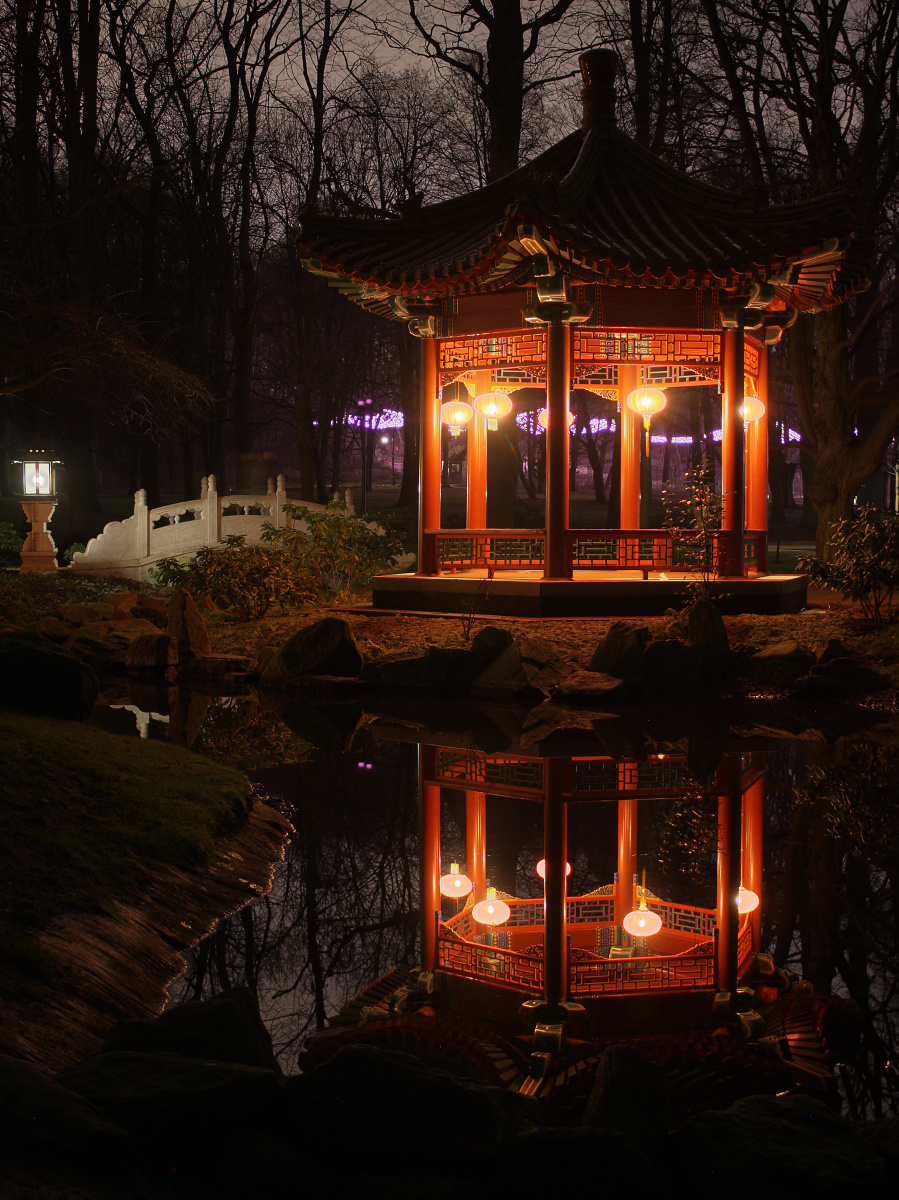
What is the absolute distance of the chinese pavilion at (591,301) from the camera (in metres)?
13.5

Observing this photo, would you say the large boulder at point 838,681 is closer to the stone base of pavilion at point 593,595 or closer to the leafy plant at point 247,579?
the stone base of pavilion at point 593,595

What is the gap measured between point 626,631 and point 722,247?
5113 millimetres

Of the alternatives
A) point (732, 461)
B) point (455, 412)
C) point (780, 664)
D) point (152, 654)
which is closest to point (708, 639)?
point (780, 664)

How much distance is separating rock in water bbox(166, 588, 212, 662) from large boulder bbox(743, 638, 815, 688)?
20.2 ft

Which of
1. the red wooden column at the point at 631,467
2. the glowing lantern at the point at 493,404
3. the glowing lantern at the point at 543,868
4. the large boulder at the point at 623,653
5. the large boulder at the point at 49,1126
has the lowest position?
the glowing lantern at the point at 543,868

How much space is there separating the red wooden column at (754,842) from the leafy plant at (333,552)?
10.0m

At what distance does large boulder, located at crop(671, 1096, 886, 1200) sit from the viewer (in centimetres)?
291

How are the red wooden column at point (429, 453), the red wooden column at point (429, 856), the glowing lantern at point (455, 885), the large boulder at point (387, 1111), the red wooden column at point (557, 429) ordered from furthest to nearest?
1. the red wooden column at point (429, 453)
2. the red wooden column at point (557, 429)
3. the glowing lantern at point (455, 885)
4. the red wooden column at point (429, 856)
5. the large boulder at point (387, 1111)

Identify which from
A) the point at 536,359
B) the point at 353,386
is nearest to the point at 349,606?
the point at 536,359

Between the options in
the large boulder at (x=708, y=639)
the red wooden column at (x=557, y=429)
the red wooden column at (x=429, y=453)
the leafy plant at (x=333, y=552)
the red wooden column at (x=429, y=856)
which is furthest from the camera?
the leafy plant at (x=333, y=552)

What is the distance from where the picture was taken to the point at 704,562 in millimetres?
13969

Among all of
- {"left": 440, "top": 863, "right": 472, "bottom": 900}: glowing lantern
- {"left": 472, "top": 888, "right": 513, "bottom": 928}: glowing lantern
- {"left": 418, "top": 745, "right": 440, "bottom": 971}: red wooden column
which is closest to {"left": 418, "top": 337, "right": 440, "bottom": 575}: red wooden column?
{"left": 418, "top": 745, "right": 440, "bottom": 971}: red wooden column

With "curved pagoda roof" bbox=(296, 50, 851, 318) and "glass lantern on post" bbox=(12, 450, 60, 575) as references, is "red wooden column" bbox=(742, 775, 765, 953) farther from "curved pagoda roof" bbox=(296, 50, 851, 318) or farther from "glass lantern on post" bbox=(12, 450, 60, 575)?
"glass lantern on post" bbox=(12, 450, 60, 575)

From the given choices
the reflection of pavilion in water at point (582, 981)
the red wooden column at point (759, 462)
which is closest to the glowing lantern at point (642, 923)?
the reflection of pavilion in water at point (582, 981)
